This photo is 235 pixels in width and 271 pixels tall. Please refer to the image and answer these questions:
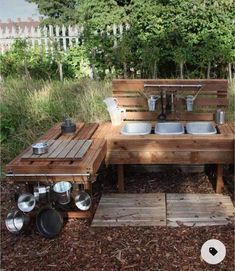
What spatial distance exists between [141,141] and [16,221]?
4.58 ft

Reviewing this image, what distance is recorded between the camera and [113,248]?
2.92m

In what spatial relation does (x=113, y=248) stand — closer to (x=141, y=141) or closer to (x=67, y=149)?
(x=67, y=149)

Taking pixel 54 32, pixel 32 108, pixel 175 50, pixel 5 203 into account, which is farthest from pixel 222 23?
pixel 5 203

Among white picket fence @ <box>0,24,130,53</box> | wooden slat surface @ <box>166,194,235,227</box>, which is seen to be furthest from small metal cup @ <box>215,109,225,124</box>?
white picket fence @ <box>0,24,130,53</box>

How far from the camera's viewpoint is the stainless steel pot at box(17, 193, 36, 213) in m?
3.10

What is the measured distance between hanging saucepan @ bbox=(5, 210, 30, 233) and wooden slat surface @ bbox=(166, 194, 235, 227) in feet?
3.82

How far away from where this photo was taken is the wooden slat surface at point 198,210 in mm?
3320

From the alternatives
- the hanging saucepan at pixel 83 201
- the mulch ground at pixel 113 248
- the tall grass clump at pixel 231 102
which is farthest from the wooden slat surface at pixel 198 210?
the tall grass clump at pixel 231 102

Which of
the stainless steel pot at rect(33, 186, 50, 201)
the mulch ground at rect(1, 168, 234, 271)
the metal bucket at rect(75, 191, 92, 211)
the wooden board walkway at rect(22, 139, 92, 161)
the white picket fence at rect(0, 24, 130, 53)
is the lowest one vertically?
the mulch ground at rect(1, 168, 234, 271)

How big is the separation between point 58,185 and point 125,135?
1126mm

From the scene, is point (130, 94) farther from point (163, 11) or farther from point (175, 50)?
point (163, 11)

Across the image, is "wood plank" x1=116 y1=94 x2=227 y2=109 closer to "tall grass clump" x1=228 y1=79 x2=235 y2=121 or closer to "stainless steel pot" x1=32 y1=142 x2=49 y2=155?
"tall grass clump" x1=228 y1=79 x2=235 y2=121

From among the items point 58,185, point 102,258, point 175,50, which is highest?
point 175,50

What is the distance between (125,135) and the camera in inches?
159
